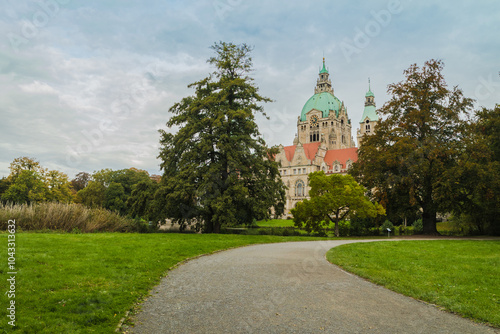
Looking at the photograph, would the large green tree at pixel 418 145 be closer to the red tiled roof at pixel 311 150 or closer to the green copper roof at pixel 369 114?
the red tiled roof at pixel 311 150

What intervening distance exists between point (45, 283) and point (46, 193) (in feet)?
168

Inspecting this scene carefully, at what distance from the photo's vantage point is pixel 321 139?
108 m

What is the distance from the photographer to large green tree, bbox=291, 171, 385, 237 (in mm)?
31172

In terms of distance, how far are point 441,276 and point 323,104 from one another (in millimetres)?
115144

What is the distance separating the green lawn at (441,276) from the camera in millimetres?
7252

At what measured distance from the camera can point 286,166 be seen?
320 feet

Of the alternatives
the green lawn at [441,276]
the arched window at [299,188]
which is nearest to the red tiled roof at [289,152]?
the arched window at [299,188]

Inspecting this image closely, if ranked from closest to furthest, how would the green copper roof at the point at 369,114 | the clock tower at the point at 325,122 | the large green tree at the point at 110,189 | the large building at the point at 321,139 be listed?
the large green tree at the point at 110,189 < the large building at the point at 321,139 < the clock tower at the point at 325,122 < the green copper roof at the point at 369,114

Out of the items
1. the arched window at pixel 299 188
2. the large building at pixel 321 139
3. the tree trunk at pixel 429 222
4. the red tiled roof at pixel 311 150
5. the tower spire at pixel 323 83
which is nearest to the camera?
the tree trunk at pixel 429 222

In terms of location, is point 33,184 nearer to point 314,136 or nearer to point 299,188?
point 299,188

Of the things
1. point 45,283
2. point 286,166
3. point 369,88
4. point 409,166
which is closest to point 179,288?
point 45,283

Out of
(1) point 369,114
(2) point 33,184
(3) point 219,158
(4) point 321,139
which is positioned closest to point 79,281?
(3) point 219,158

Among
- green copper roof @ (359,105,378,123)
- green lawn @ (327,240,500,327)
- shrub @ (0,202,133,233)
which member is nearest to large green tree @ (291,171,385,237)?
green lawn @ (327,240,500,327)

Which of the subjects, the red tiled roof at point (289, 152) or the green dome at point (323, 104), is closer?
the red tiled roof at point (289, 152)
